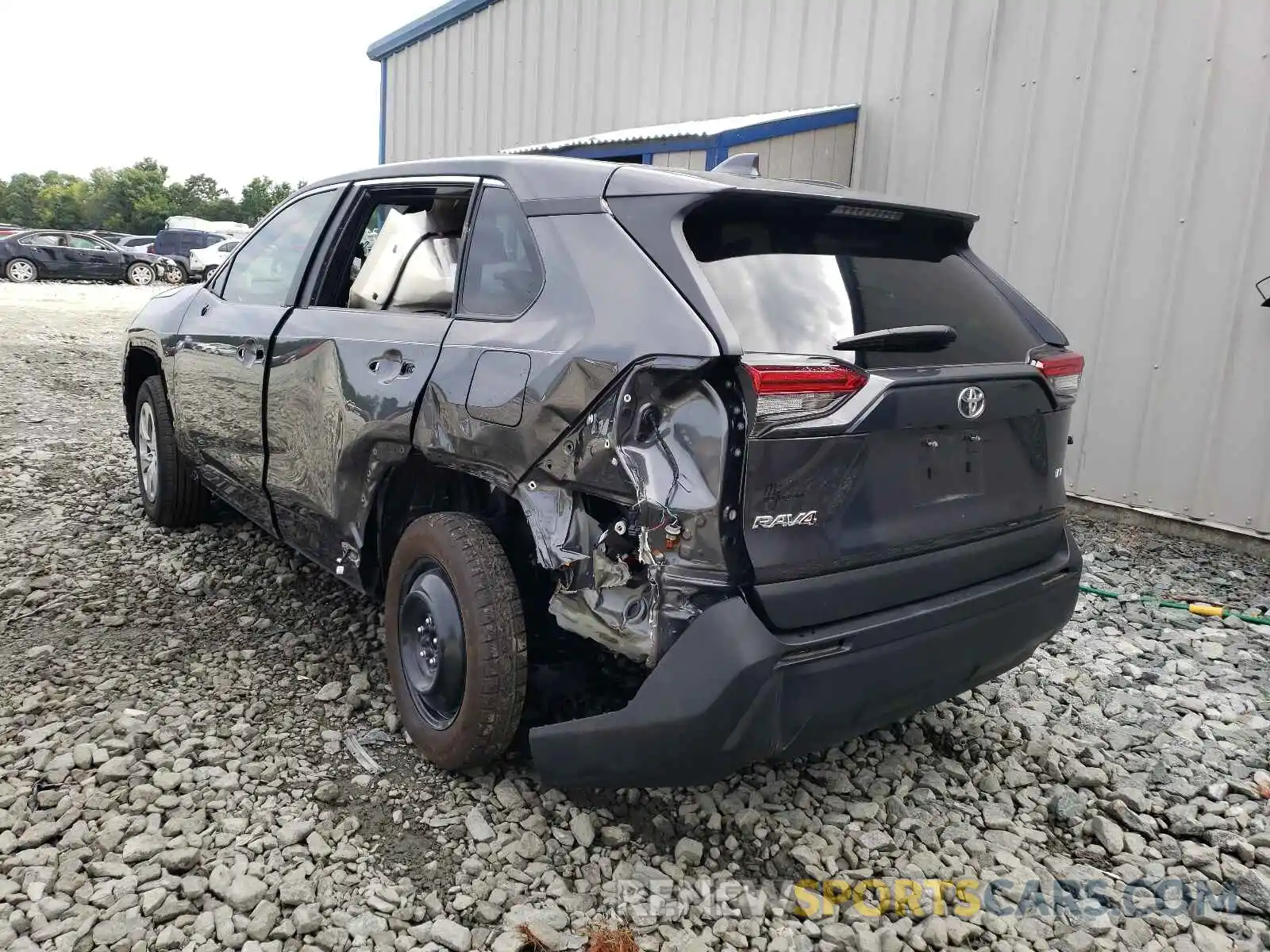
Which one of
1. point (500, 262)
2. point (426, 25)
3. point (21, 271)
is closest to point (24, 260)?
point (21, 271)

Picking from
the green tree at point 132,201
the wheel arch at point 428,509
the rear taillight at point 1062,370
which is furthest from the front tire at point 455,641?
the green tree at point 132,201

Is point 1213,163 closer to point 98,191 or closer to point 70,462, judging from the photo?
point 70,462

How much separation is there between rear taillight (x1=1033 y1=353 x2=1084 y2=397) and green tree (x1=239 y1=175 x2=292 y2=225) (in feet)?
218

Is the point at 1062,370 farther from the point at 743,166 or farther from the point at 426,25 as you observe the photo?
the point at 426,25

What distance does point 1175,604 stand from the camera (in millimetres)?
4441

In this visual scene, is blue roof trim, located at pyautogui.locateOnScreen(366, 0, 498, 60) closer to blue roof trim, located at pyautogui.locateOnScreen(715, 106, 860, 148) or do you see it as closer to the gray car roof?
blue roof trim, located at pyautogui.locateOnScreen(715, 106, 860, 148)

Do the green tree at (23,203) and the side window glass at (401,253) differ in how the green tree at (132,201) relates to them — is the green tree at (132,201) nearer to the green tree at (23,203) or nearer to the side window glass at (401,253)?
the green tree at (23,203)

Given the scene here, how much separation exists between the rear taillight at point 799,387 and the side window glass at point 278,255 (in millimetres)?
2211

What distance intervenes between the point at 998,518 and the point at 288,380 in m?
2.46

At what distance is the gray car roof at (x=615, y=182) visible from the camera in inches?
91.4

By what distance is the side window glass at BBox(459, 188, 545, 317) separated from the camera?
8.45 ft

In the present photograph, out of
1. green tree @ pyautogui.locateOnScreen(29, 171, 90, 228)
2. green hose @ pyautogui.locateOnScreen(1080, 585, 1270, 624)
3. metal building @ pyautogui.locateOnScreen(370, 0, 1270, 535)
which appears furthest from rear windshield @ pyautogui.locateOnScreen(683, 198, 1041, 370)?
green tree @ pyautogui.locateOnScreen(29, 171, 90, 228)

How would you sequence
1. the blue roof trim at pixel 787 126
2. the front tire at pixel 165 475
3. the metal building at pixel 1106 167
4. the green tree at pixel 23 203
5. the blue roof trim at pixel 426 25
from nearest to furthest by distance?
the front tire at pixel 165 475 < the metal building at pixel 1106 167 < the blue roof trim at pixel 787 126 < the blue roof trim at pixel 426 25 < the green tree at pixel 23 203

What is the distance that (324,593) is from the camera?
163 inches
